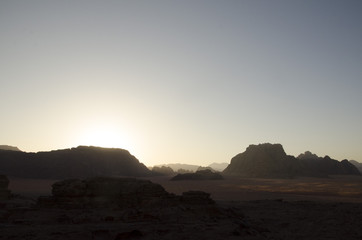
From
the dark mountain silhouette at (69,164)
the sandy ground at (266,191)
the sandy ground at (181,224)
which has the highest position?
the dark mountain silhouette at (69,164)

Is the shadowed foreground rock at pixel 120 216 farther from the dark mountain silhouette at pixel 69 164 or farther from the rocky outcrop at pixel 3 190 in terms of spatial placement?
the dark mountain silhouette at pixel 69 164

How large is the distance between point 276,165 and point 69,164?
4024cm

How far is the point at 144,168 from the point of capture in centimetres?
7125

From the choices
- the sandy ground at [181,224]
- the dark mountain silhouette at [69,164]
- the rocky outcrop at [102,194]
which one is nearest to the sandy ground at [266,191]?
the sandy ground at [181,224]

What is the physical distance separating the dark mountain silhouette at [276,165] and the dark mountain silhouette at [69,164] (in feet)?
71.9

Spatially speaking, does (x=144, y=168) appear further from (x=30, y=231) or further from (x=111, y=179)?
(x=30, y=231)

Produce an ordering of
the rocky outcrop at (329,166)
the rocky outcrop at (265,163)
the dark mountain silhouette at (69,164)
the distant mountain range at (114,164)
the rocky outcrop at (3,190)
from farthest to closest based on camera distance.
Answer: the rocky outcrop at (329,166), the rocky outcrop at (265,163), the distant mountain range at (114,164), the dark mountain silhouette at (69,164), the rocky outcrop at (3,190)

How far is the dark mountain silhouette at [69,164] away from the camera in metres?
55.8

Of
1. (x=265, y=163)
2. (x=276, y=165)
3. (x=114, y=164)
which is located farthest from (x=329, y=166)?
(x=114, y=164)

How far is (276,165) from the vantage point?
65375 millimetres

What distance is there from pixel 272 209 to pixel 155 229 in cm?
907

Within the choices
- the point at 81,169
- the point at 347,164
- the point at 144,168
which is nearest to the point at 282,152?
the point at 347,164

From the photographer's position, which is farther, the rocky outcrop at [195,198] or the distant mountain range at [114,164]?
the distant mountain range at [114,164]

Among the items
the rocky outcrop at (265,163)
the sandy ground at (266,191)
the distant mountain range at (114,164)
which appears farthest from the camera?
the rocky outcrop at (265,163)
